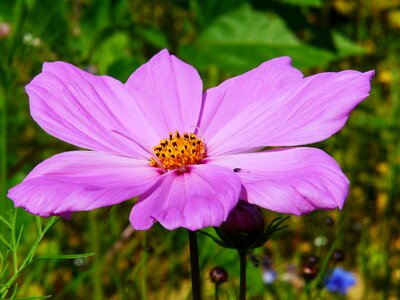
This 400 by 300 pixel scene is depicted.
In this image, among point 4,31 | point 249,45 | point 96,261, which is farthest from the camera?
point 4,31

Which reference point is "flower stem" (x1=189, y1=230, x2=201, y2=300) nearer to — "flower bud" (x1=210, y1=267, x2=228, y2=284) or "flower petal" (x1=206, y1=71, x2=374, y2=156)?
"flower petal" (x1=206, y1=71, x2=374, y2=156)

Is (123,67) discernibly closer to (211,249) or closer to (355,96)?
(211,249)

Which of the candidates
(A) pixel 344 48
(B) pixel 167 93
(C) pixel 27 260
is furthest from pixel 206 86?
(C) pixel 27 260

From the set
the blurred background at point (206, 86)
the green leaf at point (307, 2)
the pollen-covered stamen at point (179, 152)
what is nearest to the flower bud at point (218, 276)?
the blurred background at point (206, 86)

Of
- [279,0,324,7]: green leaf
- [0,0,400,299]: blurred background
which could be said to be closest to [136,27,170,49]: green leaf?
[0,0,400,299]: blurred background

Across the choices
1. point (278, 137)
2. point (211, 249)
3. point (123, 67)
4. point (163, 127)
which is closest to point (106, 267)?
point (123, 67)

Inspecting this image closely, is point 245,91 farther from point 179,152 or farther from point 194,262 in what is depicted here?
point 194,262

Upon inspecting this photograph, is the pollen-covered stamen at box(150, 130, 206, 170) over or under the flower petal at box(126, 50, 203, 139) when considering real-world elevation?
under
